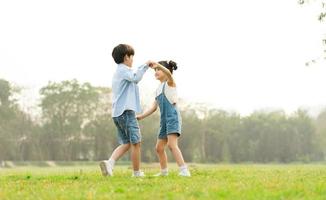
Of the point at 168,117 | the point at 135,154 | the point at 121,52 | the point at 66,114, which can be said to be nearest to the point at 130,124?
the point at 135,154

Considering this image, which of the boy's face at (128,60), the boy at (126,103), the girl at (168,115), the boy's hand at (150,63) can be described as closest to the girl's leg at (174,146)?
the girl at (168,115)

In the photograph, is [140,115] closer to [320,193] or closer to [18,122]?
[320,193]

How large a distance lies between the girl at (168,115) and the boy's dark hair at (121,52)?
0.50m

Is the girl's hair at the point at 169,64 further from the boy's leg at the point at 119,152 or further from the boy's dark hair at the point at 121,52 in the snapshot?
the boy's leg at the point at 119,152

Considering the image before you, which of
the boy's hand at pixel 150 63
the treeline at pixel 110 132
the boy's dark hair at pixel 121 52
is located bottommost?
the boy's hand at pixel 150 63

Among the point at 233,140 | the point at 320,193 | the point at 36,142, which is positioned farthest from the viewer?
the point at 233,140

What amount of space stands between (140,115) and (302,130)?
65328 millimetres

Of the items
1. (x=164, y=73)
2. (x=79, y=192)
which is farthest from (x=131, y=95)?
(x=79, y=192)

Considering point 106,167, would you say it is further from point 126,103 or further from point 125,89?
point 125,89

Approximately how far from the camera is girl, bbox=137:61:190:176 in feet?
32.6

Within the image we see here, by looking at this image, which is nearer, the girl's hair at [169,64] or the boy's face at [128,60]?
the boy's face at [128,60]

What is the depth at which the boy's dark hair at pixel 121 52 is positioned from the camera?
9.84 meters

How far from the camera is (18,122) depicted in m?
65.8

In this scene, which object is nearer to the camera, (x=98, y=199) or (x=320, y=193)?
(x=98, y=199)
